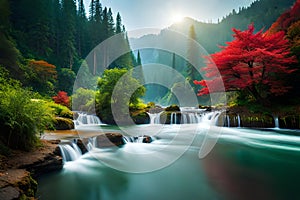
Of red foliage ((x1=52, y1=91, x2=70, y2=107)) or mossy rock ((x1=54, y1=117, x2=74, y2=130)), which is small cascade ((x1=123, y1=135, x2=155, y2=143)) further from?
red foliage ((x1=52, y1=91, x2=70, y2=107))

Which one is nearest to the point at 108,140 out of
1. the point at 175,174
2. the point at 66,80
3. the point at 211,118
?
the point at 175,174

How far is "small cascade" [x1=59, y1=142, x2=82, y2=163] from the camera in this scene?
177 inches

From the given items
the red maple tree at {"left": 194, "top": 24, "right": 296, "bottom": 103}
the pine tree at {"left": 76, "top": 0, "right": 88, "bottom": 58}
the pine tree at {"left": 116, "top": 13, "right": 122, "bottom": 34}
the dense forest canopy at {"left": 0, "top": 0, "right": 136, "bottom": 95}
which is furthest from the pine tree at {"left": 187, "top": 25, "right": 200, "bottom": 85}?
the red maple tree at {"left": 194, "top": 24, "right": 296, "bottom": 103}

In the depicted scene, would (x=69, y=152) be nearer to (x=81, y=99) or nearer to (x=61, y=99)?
(x=61, y=99)

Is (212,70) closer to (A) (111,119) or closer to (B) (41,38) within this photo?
(A) (111,119)

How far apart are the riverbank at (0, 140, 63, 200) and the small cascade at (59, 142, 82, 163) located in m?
0.28

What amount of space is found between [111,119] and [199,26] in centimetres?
7038

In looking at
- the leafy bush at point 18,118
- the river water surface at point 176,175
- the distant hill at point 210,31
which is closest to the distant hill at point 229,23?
the distant hill at point 210,31

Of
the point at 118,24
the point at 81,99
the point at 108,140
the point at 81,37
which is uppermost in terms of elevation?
the point at 118,24

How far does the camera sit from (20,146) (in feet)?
12.0

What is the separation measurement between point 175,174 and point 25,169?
299 centimetres

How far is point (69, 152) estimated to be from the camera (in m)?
4.67

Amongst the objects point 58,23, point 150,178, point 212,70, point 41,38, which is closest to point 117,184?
point 150,178

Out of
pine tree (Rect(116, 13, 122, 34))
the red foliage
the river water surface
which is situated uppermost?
pine tree (Rect(116, 13, 122, 34))
